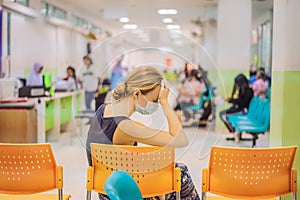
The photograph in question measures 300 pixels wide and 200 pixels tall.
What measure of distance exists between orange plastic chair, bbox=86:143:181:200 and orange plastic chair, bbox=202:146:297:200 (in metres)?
0.22

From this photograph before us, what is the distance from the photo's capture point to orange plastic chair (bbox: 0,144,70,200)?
251cm

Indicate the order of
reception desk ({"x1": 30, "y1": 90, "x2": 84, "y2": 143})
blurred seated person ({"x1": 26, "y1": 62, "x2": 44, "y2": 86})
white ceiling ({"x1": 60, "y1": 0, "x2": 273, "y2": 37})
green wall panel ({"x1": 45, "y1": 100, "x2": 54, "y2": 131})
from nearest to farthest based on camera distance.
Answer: reception desk ({"x1": 30, "y1": 90, "x2": 84, "y2": 143})
green wall panel ({"x1": 45, "y1": 100, "x2": 54, "y2": 131})
blurred seated person ({"x1": 26, "y1": 62, "x2": 44, "y2": 86})
white ceiling ({"x1": 60, "y1": 0, "x2": 273, "y2": 37})

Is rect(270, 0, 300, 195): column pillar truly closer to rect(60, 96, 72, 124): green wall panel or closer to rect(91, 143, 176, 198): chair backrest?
rect(91, 143, 176, 198): chair backrest

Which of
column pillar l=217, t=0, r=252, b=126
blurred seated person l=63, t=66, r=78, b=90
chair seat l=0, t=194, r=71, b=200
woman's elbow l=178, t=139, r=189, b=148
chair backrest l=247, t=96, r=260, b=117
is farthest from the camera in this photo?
column pillar l=217, t=0, r=252, b=126

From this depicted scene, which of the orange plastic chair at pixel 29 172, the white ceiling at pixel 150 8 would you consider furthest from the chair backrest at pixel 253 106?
the orange plastic chair at pixel 29 172

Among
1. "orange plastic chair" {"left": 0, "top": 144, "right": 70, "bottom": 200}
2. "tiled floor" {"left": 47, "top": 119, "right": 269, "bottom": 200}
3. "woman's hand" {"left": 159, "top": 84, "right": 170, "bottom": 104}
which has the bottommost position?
"tiled floor" {"left": 47, "top": 119, "right": 269, "bottom": 200}

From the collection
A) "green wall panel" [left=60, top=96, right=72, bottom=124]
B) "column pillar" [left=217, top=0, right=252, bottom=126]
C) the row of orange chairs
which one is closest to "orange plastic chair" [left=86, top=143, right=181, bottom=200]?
the row of orange chairs

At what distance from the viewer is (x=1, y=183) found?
101 inches

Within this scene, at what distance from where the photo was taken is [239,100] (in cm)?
704

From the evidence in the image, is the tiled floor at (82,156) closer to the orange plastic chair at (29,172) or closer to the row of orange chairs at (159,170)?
the row of orange chairs at (159,170)

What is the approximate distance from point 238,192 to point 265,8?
9552mm

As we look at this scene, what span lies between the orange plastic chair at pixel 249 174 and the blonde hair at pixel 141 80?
545 mm

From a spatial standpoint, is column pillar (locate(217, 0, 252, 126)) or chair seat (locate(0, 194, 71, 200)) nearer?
chair seat (locate(0, 194, 71, 200))

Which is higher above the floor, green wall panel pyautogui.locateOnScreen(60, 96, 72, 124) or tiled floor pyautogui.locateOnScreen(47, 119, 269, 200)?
green wall panel pyautogui.locateOnScreen(60, 96, 72, 124)
